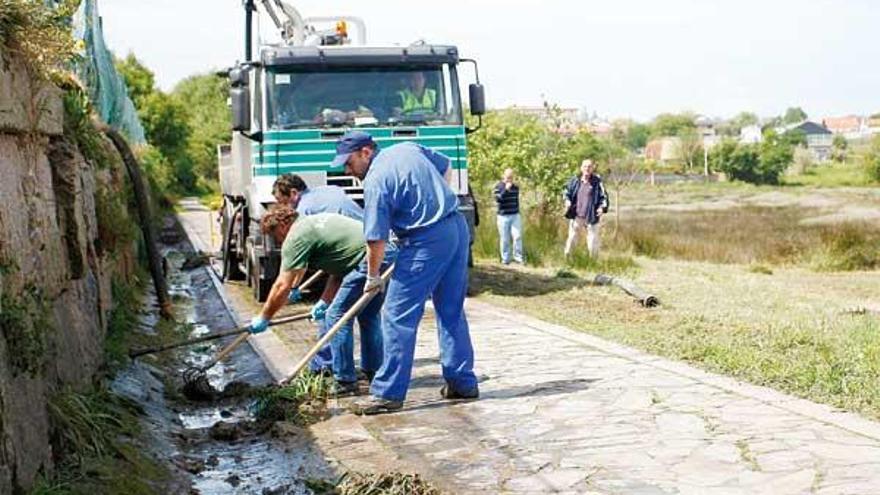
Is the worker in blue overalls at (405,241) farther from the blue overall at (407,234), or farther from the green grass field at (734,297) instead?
the green grass field at (734,297)

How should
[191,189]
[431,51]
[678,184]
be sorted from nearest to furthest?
[431,51]
[191,189]
[678,184]

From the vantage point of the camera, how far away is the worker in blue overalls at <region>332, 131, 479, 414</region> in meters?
7.70

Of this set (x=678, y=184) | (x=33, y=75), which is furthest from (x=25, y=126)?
(x=678, y=184)

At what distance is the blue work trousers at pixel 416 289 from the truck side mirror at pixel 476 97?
6542 millimetres

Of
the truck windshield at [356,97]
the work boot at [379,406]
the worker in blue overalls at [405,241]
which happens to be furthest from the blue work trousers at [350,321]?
the truck windshield at [356,97]

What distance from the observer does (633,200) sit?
62562 millimetres

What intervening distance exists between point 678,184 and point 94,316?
238ft

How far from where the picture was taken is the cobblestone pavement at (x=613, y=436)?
6.00m

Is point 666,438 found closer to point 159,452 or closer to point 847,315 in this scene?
point 159,452

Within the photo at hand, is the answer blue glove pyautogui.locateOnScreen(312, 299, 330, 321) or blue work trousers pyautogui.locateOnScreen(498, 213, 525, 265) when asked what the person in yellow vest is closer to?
blue work trousers pyautogui.locateOnScreen(498, 213, 525, 265)

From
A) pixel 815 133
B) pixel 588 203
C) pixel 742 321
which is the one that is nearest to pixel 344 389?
pixel 742 321

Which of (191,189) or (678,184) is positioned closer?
(191,189)

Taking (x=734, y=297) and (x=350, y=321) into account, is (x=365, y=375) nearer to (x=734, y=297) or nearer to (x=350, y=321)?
(x=350, y=321)

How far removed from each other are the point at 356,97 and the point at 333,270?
5990 mm
